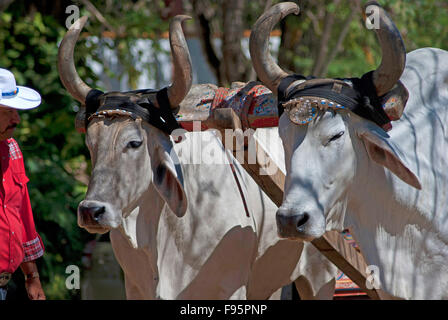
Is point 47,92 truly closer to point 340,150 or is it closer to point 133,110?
point 133,110

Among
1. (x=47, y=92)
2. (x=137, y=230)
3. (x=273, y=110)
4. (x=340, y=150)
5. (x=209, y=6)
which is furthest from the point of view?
(x=209, y=6)

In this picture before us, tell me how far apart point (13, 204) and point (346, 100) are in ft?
5.65

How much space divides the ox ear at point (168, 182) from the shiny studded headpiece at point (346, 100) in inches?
33.5

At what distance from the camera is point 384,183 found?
3.64 meters

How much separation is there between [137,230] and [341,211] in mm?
1213

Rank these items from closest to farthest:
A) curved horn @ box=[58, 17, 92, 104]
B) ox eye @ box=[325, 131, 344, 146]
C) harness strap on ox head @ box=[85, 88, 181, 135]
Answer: ox eye @ box=[325, 131, 344, 146], harness strap on ox head @ box=[85, 88, 181, 135], curved horn @ box=[58, 17, 92, 104]

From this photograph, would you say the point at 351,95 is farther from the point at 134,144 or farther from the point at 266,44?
the point at 134,144

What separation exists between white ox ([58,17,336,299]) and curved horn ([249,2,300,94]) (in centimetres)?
45

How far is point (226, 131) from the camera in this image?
404 centimetres

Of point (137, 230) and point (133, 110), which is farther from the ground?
point (133, 110)

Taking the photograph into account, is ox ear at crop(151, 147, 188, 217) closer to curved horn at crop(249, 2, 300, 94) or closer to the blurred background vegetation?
curved horn at crop(249, 2, 300, 94)

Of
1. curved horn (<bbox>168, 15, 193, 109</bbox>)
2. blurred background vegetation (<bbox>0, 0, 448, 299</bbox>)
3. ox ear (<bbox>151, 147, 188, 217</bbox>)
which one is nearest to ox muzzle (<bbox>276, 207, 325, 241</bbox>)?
ox ear (<bbox>151, 147, 188, 217</bbox>)

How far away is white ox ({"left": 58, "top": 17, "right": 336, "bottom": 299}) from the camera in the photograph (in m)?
4.05
